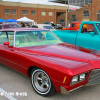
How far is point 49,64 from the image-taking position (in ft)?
8.91

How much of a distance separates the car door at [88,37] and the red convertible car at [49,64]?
2.27 meters

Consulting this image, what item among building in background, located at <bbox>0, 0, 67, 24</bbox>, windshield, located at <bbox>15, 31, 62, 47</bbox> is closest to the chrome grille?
windshield, located at <bbox>15, 31, 62, 47</bbox>

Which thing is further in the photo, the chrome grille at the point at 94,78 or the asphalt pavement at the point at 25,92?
the asphalt pavement at the point at 25,92

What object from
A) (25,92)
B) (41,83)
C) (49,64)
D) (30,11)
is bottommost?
(25,92)

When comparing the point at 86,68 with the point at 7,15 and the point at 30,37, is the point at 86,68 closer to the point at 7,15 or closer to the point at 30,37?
the point at 30,37

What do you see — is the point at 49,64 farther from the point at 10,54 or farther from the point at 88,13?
the point at 88,13

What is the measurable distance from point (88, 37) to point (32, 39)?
286 centimetres

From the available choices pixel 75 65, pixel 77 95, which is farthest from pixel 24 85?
pixel 75 65

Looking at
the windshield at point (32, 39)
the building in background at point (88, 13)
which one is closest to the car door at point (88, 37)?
the windshield at point (32, 39)

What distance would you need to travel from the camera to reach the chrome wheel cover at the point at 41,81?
287 centimetres

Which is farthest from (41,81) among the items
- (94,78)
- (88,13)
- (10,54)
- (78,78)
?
(88,13)

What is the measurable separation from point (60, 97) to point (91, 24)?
4.17 meters

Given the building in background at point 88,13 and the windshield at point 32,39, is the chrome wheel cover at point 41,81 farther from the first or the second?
the building in background at point 88,13

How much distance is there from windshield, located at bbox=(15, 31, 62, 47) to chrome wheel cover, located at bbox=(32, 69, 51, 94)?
115 centimetres
